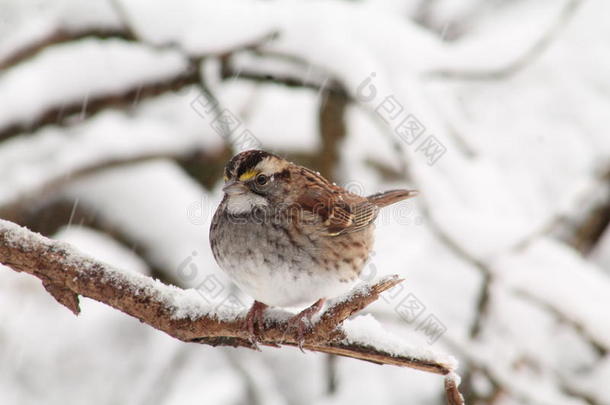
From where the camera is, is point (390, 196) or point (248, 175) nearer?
point (248, 175)

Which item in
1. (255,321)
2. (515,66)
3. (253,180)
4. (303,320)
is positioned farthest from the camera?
(515,66)

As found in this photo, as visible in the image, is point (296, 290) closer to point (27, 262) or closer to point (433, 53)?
point (27, 262)

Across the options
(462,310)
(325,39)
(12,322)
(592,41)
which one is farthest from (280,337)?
(592,41)

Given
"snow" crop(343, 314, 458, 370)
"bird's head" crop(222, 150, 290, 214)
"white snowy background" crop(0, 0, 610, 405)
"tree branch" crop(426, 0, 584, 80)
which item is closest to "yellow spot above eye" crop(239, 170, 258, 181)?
"bird's head" crop(222, 150, 290, 214)

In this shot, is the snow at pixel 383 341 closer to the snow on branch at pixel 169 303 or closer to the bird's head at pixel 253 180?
the snow on branch at pixel 169 303

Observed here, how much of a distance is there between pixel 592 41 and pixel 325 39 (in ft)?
11.5

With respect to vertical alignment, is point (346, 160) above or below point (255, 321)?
above

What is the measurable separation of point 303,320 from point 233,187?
804 millimetres

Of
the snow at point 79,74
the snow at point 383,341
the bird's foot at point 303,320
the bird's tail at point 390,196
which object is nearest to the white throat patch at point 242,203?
the bird's foot at point 303,320

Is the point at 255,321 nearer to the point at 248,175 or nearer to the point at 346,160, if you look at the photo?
the point at 248,175

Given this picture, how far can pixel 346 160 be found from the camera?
6.37m

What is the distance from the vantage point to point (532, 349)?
6.21 m

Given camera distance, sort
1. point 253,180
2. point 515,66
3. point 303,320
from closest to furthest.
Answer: point 303,320
point 253,180
point 515,66

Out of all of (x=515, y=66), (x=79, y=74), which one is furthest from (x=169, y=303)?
(x=515, y=66)
